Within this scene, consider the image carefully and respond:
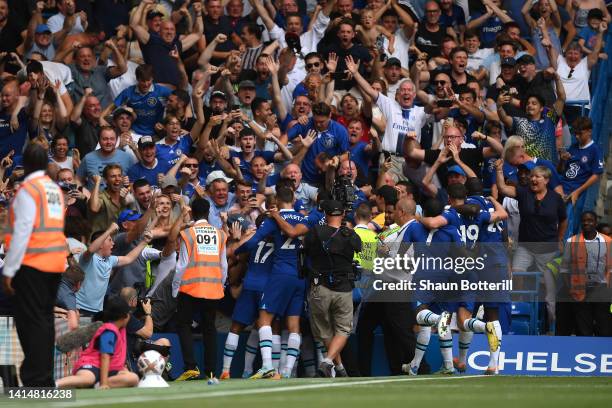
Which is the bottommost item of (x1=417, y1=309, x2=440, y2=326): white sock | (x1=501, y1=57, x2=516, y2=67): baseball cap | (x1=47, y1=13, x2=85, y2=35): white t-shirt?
(x1=417, y1=309, x2=440, y2=326): white sock

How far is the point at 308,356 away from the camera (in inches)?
648

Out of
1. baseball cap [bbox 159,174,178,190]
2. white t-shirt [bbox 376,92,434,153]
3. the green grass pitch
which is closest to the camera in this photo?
the green grass pitch

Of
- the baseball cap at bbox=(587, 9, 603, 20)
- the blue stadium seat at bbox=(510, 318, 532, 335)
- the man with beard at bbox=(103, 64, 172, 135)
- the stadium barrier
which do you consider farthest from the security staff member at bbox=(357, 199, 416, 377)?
the baseball cap at bbox=(587, 9, 603, 20)

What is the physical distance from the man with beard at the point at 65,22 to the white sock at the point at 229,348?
7.23 m

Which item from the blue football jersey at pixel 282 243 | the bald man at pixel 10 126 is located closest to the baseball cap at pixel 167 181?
the bald man at pixel 10 126

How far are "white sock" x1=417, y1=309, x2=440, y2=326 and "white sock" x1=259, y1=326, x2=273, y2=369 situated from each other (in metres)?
1.70

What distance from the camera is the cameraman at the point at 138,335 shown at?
1418 cm

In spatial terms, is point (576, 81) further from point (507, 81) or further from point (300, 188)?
point (300, 188)

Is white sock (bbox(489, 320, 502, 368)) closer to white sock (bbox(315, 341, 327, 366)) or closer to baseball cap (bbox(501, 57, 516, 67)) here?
white sock (bbox(315, 341, 327, 366))

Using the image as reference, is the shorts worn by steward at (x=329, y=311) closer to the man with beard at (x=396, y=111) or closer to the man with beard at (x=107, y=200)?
the man with beard at (x=107, y=200)

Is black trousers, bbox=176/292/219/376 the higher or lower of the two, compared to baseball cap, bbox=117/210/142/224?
lower

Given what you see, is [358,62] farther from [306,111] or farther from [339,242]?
[339,242]

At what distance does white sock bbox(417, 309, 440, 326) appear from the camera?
49.8ft

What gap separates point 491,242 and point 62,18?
8995mm
